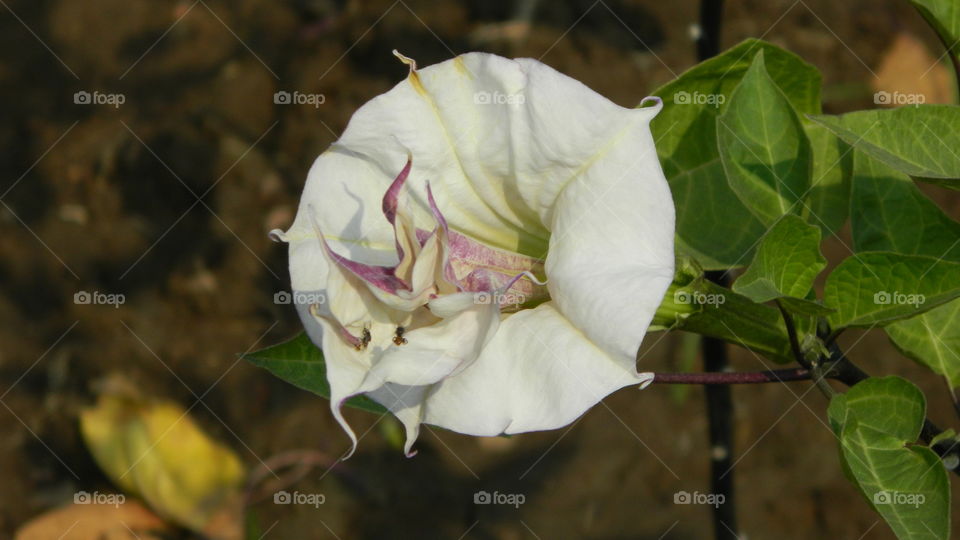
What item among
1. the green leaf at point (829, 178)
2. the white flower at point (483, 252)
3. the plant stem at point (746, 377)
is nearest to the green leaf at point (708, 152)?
the green leaf at point (829, 178)

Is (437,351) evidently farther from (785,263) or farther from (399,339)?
(785,263)

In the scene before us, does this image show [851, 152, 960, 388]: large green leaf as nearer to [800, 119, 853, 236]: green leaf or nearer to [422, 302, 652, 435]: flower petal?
[800, 119, 853, 236]: green leaf

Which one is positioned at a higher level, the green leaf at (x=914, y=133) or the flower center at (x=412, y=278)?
the green leaf at (x=914, y=133)

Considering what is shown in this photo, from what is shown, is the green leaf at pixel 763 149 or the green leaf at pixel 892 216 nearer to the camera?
the green leaf at pixel 763 149

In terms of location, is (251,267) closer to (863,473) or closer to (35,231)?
(35,231)

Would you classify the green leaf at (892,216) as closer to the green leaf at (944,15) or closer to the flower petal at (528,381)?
the green leaf at (944,15)

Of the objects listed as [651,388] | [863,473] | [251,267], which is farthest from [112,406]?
[863,473]
